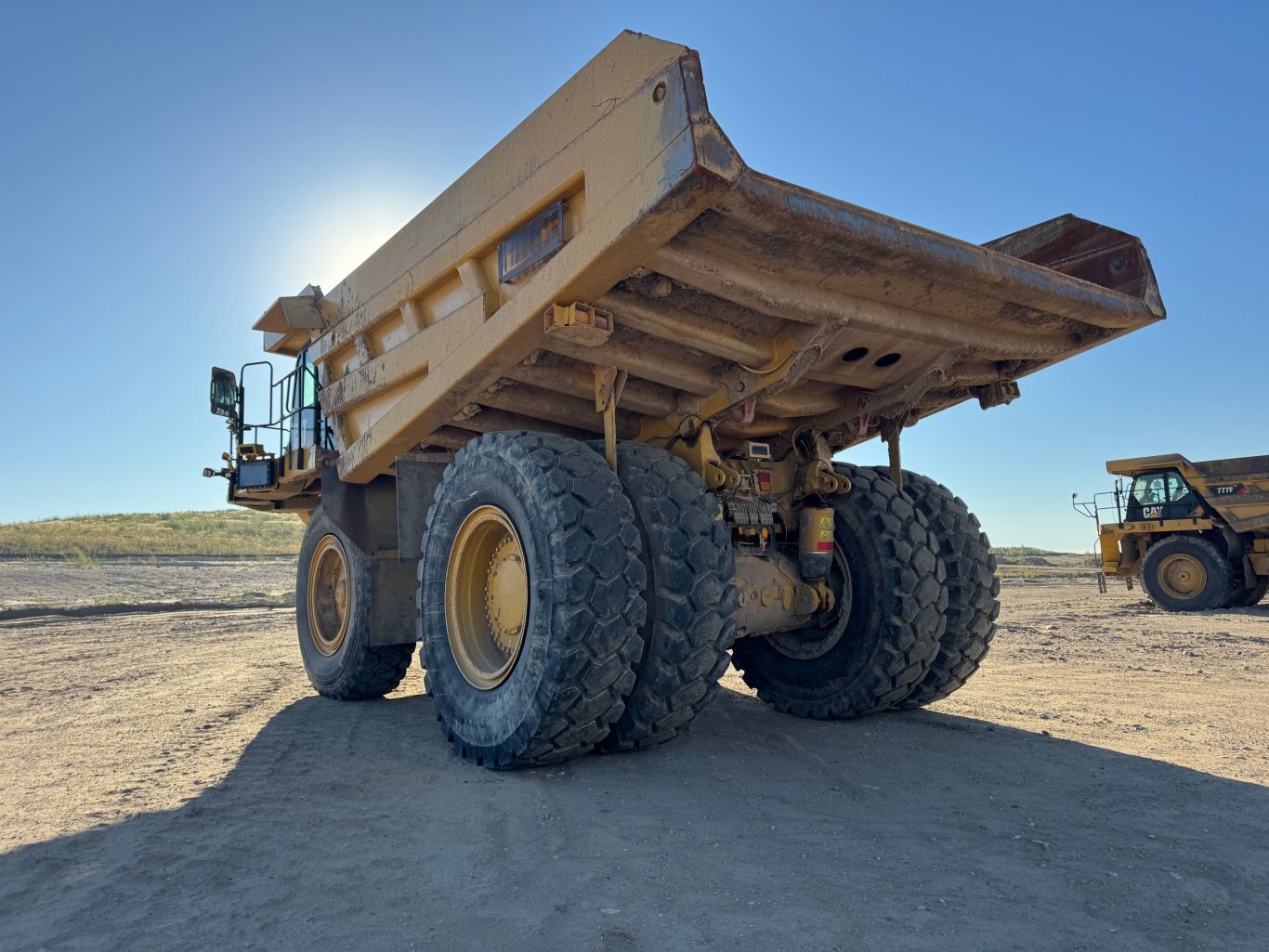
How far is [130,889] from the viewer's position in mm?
2275

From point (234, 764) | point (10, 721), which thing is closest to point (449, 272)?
point (234, 764)

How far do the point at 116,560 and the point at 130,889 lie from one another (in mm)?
27785

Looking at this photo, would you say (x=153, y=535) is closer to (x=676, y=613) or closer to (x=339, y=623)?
(x=339, y=623)

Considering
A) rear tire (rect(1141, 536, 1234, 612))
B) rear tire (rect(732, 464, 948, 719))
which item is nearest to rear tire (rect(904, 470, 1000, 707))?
rear tire (rect(732, 464, 948, 719))

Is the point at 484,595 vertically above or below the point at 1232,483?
below

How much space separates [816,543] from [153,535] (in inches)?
1488

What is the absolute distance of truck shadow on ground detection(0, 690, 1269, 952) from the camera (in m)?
2.02

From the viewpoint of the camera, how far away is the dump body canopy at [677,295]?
295cm

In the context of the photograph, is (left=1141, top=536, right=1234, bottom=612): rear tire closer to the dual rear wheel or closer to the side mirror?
the dual rear wheel

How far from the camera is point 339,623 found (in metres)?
6.23

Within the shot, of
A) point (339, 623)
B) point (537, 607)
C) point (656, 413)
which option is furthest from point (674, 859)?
point (339, 623)

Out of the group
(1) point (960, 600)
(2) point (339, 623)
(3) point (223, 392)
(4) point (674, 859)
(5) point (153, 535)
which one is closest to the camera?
(4) point (674, 859)

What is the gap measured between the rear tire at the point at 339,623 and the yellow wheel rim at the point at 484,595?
1.60 m

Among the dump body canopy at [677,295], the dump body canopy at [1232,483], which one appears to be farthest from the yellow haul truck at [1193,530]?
the dump body canopy at [677,295]
